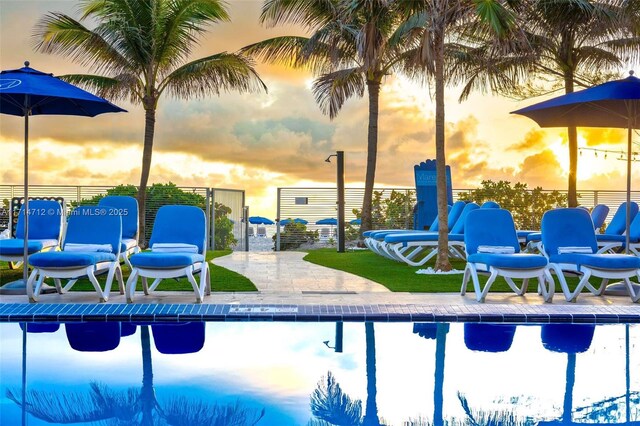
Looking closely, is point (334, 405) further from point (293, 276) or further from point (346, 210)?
point (346, 210)

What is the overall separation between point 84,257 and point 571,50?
45.3ft

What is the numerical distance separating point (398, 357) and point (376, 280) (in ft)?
14.3

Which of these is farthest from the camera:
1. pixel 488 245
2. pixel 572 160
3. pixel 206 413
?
pixel 572 160

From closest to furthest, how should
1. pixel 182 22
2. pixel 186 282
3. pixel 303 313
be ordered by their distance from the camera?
pixel 303 313 → pixel 186 282 → pixel 182 22

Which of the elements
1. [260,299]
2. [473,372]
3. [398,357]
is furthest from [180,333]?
[473,372]

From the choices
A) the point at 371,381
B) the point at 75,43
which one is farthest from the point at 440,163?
the point at 75,43

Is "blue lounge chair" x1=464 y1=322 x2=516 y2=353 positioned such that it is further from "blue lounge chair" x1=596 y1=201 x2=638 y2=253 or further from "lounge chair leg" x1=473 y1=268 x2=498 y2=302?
"blue lounge chair" x1=596 y1=201 x2=638 y2=253

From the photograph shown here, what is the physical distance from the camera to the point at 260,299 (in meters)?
8.02

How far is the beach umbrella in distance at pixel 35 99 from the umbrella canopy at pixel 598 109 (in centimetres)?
576

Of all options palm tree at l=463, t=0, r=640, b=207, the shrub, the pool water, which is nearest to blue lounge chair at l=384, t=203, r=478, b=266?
the pool water

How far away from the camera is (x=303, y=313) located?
7.16 metres

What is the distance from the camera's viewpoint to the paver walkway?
9.14 metres

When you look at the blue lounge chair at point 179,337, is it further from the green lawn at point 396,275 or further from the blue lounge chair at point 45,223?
the blue lounge chair at point 45,223

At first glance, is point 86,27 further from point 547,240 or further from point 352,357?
point 352,357
